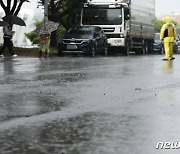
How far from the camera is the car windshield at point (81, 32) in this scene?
1309 inches

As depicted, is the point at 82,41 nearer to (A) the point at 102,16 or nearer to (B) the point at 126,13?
(A) the point at 102,16

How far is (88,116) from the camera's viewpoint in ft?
28.3

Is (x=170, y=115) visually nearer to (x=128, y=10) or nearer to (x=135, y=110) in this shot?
(x=135, y=110)

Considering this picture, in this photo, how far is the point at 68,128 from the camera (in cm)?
757

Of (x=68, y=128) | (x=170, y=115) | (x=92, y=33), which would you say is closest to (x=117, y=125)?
(x=68, y=128)

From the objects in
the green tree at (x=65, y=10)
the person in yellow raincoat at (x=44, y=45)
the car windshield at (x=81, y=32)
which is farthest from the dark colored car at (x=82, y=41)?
the green tree at (x=65, y=10)

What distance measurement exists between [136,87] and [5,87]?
2.52 m

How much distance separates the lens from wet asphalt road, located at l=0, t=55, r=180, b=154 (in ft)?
→ 21.2

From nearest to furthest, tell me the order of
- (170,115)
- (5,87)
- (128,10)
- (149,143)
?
1. (149,143)
2. (170,115)
3. (5,87)
4. (128,10)

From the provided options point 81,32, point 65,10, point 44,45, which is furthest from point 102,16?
point 44,45

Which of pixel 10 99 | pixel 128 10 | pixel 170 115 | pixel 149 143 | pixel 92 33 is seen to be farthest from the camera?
pixel 128 10

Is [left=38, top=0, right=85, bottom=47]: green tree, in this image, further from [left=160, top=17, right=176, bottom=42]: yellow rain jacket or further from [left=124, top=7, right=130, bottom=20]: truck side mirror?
[left=160, top=17, right=176, bottom=42]: yellow rain jacket

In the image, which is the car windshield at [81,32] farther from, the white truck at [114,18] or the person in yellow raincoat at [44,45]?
the white truck at [114,18]

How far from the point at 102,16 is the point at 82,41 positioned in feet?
15.4
